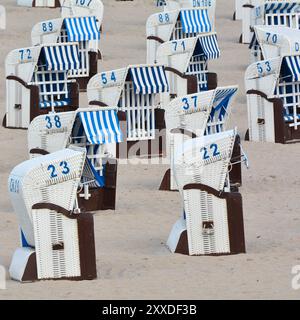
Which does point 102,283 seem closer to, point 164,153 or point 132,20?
point 164,153

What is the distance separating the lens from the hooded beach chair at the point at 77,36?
86.0 ft

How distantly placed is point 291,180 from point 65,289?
6235 millimetres

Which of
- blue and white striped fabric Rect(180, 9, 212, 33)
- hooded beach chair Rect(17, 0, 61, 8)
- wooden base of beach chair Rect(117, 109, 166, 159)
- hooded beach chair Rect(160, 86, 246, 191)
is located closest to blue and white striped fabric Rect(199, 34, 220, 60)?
blue and white striped fabric Rect(180, 9, 212, 33)

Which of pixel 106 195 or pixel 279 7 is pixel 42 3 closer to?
pixel 279 7

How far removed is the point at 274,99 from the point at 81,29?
5.95m

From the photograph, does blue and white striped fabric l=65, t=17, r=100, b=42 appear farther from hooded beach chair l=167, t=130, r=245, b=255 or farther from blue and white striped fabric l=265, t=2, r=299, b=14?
hooded beach chair l=167, t=130, r=245, b=255

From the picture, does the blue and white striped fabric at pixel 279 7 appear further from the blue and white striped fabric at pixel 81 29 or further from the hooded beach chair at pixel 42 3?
the hooded beach chair at pixel 42 3

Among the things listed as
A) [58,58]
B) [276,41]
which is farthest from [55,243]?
[276,41]

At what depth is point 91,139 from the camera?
56.0 feet

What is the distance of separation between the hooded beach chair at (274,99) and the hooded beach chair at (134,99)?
1475 mm

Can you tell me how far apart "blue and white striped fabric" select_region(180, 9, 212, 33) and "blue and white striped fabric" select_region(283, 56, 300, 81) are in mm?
6036

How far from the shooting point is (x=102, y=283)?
13875 mm
